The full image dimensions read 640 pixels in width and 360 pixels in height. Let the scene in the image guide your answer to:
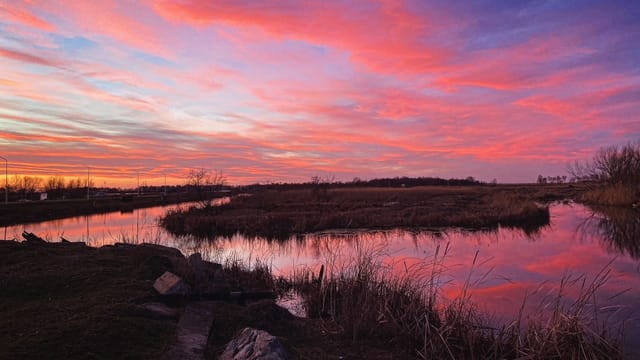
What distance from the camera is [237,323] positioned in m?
7.58

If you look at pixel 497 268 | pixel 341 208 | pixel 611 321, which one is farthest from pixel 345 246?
pixel 341 208

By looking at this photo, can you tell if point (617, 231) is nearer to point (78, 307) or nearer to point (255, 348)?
point (255, 348)

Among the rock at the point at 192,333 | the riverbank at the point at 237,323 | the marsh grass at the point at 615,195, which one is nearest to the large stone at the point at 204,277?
the riverbank at the point at 237,323

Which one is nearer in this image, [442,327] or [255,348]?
[255,348]

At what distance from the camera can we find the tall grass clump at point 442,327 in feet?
21.5

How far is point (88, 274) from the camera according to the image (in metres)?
9.02

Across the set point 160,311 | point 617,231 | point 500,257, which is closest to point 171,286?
point 160,311

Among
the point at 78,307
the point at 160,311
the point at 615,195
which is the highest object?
the point at 615,195

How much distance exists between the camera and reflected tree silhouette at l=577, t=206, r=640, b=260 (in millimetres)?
19609

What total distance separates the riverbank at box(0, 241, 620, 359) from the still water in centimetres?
117

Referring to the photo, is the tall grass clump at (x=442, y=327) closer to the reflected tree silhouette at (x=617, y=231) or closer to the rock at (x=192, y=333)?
the rock at (x=192, y=333)

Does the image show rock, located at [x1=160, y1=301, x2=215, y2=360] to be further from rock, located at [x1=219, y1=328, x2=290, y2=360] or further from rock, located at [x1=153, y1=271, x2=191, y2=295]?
rock, located at [x1=219, y1=328, x2=290, y2=360]

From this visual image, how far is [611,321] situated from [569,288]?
125 inches

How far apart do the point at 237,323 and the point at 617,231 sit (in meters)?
24.2
